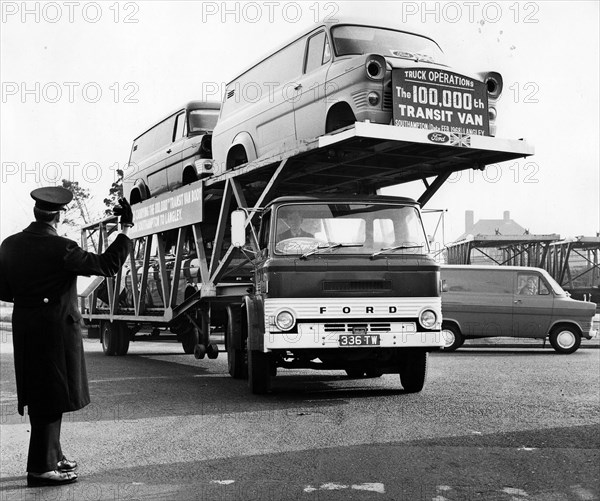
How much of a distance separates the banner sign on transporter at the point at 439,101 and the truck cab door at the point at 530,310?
26.5 ft

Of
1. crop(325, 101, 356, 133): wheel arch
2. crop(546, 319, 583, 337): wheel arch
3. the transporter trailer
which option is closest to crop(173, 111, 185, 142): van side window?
the transporter trailer

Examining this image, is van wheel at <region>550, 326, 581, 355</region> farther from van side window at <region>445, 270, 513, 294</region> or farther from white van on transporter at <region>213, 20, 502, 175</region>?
white van on transporter at <region>213, 20, 502, 175</region>

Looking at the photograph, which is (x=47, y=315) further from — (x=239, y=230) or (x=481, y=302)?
(x=481, y=302)

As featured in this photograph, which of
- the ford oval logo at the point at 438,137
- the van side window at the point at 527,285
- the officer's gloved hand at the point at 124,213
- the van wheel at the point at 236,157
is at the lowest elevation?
the van side window at the point at 527,285

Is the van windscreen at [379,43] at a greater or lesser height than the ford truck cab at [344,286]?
greater

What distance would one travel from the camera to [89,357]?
15.9 metres

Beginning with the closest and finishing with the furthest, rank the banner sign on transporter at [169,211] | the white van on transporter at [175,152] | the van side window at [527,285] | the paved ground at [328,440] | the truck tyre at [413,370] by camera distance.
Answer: the paved ground at [328,440], the truck tyre at [413,370], the banner sign on transporter at [169,211], the white van on transporter at [175,152], the van side window at [527,285]

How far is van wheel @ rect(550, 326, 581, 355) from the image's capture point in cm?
1633

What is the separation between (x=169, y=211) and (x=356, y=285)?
5099 mm

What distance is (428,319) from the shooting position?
8.49 meters

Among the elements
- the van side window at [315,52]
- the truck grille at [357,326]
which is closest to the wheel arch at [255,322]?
the truck grille at [357,326]

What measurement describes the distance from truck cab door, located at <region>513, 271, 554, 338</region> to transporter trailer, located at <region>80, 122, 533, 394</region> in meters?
6.51

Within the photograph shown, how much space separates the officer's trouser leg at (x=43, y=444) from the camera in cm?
477

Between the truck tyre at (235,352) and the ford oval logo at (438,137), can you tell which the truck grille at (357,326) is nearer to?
the ford oval logo at (438,137)
